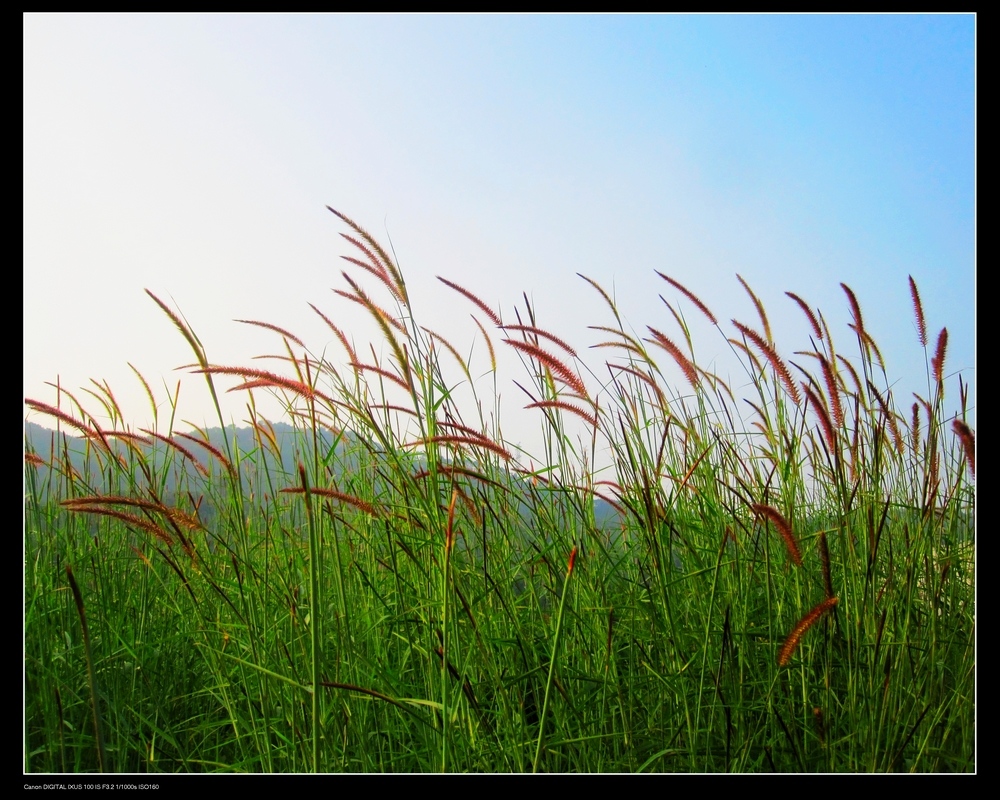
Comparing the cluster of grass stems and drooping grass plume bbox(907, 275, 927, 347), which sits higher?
drooping grass plume bbox(907, 275, 927, 347)

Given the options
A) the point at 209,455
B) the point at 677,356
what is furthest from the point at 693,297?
the point at 209,455

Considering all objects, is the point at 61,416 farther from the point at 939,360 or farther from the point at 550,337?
the point at 939,360

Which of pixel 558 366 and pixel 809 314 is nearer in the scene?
pixel 558 366

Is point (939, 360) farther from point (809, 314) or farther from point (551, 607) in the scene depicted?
point (551, 607)

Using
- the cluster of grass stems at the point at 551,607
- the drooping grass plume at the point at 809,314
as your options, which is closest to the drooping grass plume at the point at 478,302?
the cluster of grass stems at the point at 551,607

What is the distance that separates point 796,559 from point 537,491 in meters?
0.65

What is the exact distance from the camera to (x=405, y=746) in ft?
4.94

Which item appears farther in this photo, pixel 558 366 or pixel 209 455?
pixel 209 455

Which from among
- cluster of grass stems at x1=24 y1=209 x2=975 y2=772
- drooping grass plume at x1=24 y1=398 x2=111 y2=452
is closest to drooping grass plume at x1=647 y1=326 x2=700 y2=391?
cluster of grass stems at x1=24 y1=209 x2=975 y2=772

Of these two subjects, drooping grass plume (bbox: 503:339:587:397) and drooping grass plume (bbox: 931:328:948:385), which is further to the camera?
drooping grass plume (bbox: 931:328:948:385)

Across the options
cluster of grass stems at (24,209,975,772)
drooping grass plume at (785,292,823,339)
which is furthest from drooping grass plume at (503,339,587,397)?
drooping grass plume at (785,292,823,339)

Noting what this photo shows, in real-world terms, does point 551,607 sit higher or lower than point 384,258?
lower

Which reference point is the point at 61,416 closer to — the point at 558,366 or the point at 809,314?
the point at 558,366

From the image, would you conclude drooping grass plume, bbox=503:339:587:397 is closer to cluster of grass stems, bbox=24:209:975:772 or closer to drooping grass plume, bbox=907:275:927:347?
cluster of grass stems, bbox=24:209:975:772
